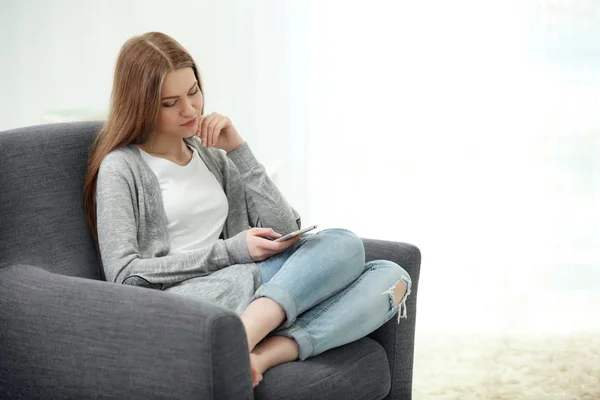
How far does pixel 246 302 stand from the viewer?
6.57ft

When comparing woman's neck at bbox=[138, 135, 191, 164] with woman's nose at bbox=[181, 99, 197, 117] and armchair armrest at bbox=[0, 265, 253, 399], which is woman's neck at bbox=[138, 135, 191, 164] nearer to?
woman's nose at bbox=[181, 99, 197, 117]

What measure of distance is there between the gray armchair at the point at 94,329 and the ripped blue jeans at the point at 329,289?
0.06 meters

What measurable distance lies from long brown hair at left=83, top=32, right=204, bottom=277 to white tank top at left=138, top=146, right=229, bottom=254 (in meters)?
0.09

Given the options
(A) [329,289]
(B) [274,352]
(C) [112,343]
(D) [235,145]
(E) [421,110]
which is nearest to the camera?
(C) [112,343]

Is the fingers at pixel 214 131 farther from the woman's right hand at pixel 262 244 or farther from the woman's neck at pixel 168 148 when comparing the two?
the woman's right hand at pixel 262 244

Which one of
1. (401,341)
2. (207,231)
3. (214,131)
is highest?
(214,131)

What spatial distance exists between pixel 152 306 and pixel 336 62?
189 cm

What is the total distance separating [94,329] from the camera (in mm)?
1720

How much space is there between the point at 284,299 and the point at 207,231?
43cm

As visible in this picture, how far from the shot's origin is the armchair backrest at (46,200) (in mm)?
2018

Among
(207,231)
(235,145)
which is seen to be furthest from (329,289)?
(235,145)

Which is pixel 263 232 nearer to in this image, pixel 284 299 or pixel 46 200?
pixel 284 299

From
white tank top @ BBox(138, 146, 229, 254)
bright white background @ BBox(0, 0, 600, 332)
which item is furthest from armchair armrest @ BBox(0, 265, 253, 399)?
bright white background @ BBox(0, 0, 600, 332)

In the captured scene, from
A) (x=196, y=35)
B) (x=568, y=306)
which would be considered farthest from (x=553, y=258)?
(x=196, y=35)
